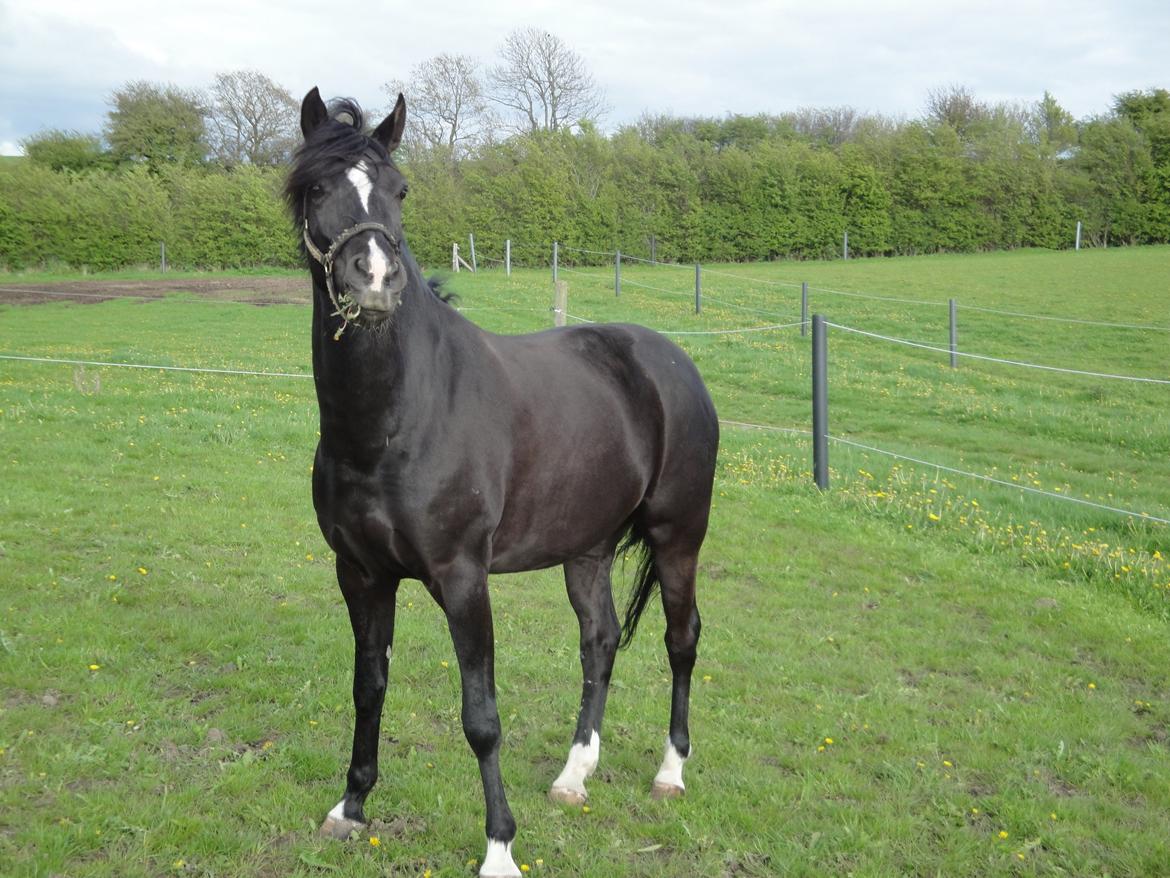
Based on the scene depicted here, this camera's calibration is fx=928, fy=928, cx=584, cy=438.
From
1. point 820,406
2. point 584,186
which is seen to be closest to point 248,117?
point 584,186

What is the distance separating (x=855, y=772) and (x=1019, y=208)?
4424 centimetres

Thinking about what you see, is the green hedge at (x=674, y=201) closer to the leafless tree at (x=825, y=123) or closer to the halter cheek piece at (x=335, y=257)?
the leafless tree at (x=825, y=123)

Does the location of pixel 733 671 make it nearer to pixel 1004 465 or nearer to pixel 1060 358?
pixel 1004 465

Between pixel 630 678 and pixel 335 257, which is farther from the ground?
pixel 335 257

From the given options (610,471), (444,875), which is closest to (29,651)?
(444,875)

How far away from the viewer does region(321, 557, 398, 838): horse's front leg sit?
11.4 feet

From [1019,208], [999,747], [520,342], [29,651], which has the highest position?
[1019,208]

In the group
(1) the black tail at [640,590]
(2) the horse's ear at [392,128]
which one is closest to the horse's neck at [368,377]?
(2) the horse's ear at [392,128]

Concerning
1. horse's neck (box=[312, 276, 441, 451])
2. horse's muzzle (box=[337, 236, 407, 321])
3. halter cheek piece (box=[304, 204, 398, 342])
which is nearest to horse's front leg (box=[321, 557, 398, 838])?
horse's neck (box=[312, 276, 441, 451])

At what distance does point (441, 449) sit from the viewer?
10.5ft

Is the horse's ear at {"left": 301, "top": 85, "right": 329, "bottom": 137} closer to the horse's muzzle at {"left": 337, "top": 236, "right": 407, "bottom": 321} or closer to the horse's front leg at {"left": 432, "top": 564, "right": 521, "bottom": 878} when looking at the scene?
A: the horse's muzzle at {"left": 337, "top": 236, "right": 407, "bottom": 321}

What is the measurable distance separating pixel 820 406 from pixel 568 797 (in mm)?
5691

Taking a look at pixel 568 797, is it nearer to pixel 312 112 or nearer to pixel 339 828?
pixel 339 828

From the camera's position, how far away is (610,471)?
151 inches
